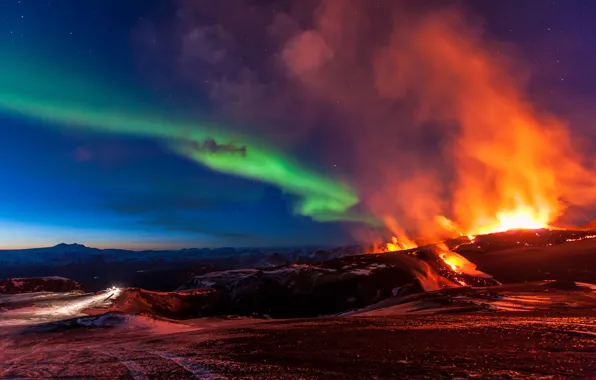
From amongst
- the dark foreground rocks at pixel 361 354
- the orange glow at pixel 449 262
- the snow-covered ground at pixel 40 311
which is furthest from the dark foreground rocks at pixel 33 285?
the orange glow at pixel 449 262

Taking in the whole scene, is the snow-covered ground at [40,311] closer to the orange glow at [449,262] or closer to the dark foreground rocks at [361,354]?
the dark foreground rocks at [361,354]

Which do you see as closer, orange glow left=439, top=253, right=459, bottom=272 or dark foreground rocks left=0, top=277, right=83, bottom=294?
orange glow left=439, top=253, right=459, bottom=272

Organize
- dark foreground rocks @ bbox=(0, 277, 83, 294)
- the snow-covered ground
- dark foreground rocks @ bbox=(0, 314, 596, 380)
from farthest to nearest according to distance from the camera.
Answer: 1. dark foreground rocks @ bbox=(0, 277, 83, 294)
2. the snow-covered ground
3. dark foreground rocks @ bbox=(0, 314, 596, 380)

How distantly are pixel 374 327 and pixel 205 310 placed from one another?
5211cm

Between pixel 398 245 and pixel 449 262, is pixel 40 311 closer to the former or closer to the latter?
pixel 449 262

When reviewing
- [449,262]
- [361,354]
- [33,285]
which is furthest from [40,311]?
[449,262]

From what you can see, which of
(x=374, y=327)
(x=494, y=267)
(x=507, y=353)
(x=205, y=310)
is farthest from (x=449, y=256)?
(x=507, y=353)

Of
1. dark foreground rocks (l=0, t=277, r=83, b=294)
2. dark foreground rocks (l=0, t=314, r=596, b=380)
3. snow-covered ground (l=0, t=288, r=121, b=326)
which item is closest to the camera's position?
dark foreground rocks (l=0, t=314, r=596, b=380)

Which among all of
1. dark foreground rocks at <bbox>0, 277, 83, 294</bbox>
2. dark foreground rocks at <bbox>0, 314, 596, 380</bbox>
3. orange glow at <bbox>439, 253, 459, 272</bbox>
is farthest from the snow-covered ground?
orange glow at <bbox>439, 253, 459, 272</bbox>

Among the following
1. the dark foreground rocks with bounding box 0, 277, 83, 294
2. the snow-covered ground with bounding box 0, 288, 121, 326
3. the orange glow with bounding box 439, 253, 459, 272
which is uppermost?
the orange glow with bounding box 439, 253, 459, 272

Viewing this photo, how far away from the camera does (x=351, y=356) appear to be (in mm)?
12297

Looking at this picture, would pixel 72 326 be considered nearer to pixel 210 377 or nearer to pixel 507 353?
pixel 210 377

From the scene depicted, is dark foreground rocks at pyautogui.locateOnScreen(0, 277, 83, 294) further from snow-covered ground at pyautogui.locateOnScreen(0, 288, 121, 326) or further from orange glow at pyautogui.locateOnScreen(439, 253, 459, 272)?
orange glow at pyautogui.locateOnScreen(439, 253, 459, 272)

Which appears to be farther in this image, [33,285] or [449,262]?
[33,285]
